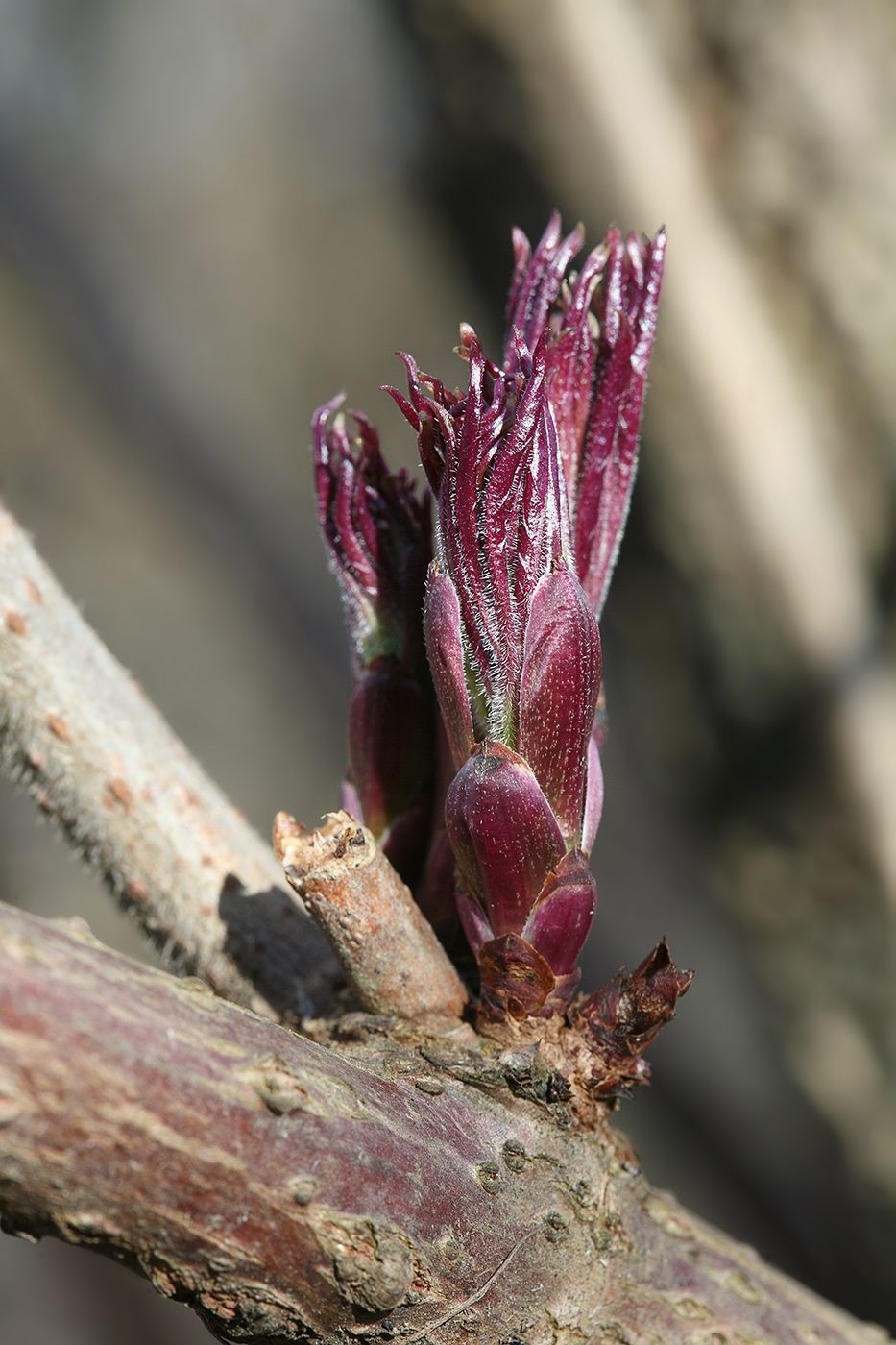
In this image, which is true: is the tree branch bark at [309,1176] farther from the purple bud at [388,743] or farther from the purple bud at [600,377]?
the purple bud at [600,377]

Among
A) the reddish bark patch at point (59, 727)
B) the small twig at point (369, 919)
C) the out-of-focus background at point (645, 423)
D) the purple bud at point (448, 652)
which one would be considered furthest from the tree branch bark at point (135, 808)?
the out-of-focus background at point (645, 423)

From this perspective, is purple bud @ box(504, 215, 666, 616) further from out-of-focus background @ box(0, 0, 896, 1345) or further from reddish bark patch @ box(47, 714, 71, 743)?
out-of-focus background @ box(0, 0, 896, 1345)

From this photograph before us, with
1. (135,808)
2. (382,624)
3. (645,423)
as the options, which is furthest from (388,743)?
(645,423)

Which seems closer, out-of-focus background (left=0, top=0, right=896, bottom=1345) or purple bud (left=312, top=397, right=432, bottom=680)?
purple bud (left=312, top=397, right=432, bottom=680)

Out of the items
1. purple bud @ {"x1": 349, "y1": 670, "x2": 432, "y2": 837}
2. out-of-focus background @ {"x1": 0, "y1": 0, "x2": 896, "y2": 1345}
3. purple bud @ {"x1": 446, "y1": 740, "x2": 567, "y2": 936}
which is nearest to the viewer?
purple bud @ {"x1": 446, "y1": 740, "x2": 567, "y2": 936}

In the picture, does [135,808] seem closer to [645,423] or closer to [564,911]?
[564,911]

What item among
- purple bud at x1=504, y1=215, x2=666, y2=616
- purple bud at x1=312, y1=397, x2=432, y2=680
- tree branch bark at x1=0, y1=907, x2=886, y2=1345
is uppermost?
purple bud at x1=504, y1=215, x2=666, y2=616

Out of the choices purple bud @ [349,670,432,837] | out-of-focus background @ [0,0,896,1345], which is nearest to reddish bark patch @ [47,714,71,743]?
purple bud @ [349,670,432,837]
